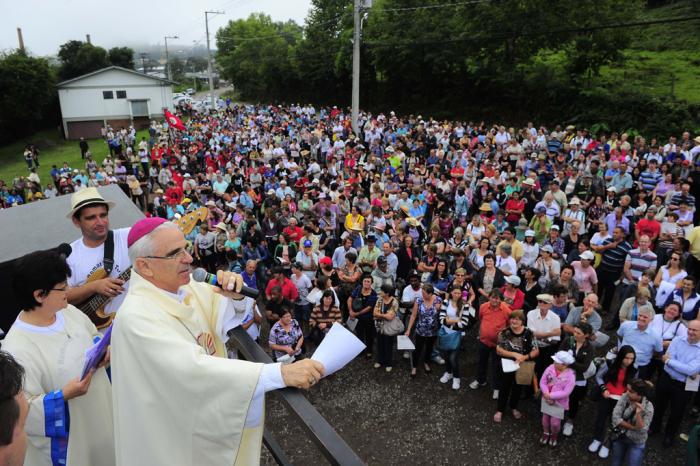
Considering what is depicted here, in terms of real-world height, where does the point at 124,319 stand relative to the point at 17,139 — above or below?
above

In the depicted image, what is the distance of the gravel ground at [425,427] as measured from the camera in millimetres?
5789

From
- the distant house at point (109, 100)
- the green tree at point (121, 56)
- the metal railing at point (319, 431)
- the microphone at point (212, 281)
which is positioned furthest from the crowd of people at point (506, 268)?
the green tree at point (121, 56)

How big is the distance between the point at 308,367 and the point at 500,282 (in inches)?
259

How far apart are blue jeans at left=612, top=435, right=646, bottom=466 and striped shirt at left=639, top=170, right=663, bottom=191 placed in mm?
7829

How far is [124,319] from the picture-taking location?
1773 mm

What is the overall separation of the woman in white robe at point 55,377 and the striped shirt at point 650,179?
12.1 meters

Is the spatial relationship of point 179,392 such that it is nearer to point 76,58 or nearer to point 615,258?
point 615,258

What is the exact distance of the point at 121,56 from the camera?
173 ft

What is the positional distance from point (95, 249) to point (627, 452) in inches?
227

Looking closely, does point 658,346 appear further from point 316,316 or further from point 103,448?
point 103,448

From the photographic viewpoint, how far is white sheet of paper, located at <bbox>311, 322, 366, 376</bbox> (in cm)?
165

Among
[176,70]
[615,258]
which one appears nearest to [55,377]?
[615,258]

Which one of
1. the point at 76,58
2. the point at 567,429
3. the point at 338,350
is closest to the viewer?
the point at 338,350

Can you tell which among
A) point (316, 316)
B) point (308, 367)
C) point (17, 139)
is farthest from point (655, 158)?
point (17, 139)
